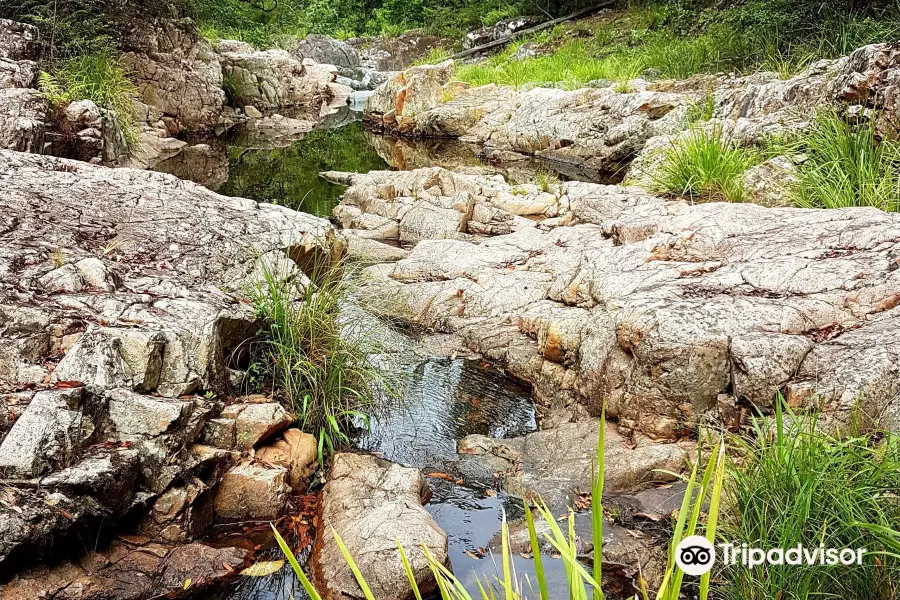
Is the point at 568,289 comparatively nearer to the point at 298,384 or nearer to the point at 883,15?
the point at 298,384

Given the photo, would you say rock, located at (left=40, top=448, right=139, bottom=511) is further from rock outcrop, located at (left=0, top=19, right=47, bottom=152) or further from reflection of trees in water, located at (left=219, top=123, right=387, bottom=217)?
rock outcrop, located at (left=0, top=19, right=47, bottom=152)

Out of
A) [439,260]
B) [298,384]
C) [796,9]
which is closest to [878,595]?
[298,384]

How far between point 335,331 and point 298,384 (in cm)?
46

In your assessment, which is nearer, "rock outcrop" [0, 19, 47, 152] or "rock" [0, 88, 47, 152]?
"rock" [0, 88, 47, 152]

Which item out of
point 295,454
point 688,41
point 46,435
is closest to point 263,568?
point 295,454

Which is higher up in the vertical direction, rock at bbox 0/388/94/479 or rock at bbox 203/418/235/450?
rock at bbox 0/388/94/479

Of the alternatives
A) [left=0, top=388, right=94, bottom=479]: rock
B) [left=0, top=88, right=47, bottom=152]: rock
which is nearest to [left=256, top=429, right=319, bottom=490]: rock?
[left=0, top=388, right=94, bottom=479]: rock

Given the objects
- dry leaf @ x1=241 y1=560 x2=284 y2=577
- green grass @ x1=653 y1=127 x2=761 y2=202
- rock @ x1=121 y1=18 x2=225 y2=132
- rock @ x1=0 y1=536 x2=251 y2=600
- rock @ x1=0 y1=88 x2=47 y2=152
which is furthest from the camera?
rock @ x1=121 y1=18 x2=225 y2=132

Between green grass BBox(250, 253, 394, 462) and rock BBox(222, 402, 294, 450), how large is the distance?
0.22m

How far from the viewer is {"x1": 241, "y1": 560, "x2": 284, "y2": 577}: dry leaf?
11.4 feet

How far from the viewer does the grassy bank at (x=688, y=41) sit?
10.7 meters

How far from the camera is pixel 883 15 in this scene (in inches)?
405

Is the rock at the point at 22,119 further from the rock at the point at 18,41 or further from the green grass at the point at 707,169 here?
the green grass at the point at 707,169

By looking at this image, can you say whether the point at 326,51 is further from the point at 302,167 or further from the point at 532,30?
the point at 302,167
